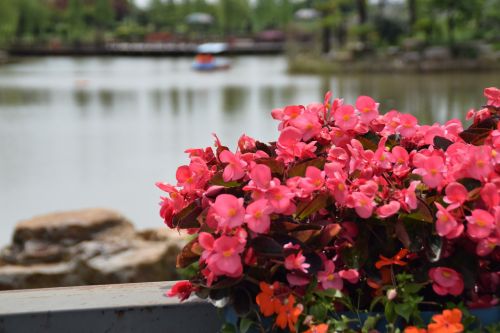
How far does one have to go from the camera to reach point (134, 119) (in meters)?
20.4

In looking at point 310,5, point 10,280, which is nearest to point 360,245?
point 10,280

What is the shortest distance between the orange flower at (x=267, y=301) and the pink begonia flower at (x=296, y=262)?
5 cm

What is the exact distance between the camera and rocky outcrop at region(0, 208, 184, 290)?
5277 millimetres

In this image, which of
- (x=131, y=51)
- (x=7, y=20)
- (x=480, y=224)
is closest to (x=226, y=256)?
(x=480, y=224)

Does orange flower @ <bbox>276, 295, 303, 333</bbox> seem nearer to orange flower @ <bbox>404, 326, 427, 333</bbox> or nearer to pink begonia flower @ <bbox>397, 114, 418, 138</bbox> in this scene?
orange flower @ <bbox>404, 326, 427, 333</bbox>

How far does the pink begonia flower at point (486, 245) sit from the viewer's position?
156cm

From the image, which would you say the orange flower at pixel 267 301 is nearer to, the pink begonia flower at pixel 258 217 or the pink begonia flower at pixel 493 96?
the pink begonia flower at pixel 258 217

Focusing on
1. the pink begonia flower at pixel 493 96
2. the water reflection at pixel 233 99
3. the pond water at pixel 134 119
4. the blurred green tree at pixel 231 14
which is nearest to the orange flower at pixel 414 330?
the pink begonia flower at pixel 493 96

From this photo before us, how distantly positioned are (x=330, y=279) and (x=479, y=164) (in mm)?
369

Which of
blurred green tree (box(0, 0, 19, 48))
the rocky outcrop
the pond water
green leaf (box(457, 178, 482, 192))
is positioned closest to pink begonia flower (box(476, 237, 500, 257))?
green leaf (box(457, 178, 482, 192))

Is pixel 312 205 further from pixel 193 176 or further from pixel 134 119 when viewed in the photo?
pixel 134 119

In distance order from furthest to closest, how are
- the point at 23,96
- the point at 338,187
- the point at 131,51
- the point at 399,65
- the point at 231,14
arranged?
the point at 231,14, the point at 131,51, the point at 399,65, the point at 23,96, the point at 338,187

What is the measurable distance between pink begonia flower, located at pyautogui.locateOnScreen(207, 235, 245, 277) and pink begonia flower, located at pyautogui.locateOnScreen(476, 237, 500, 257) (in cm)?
45

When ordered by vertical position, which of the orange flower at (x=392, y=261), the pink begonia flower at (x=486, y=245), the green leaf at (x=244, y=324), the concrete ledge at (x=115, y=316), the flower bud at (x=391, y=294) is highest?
the pink begonia flower at (x=486, y=245)
